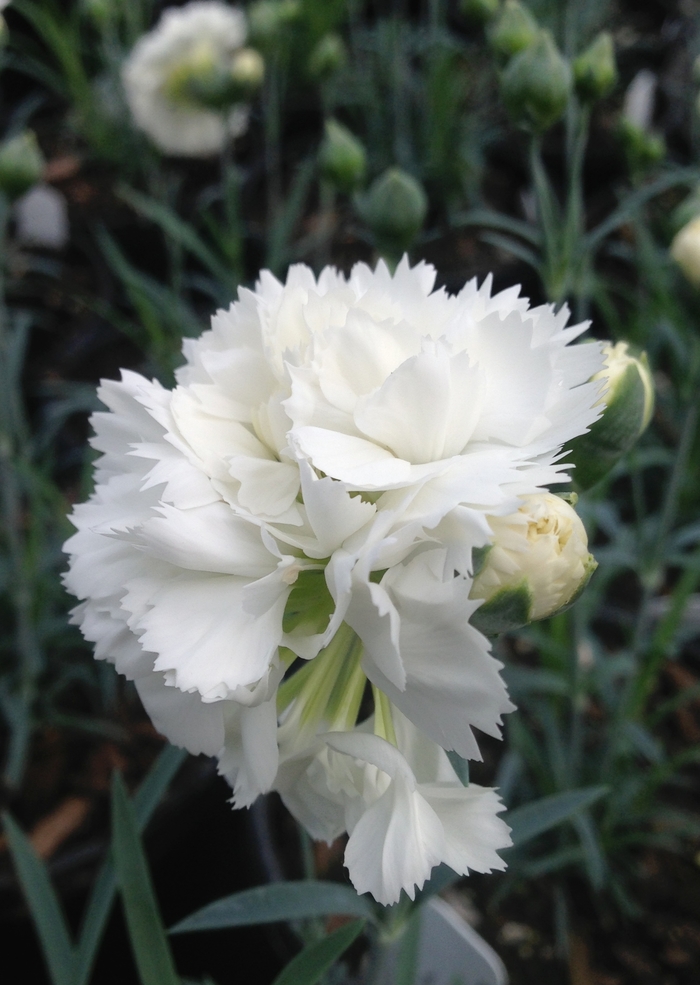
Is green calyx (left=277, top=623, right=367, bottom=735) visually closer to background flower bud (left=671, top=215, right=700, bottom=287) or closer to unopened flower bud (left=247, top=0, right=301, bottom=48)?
background flower bud (left=671, top=215, right=700, bottom=287)

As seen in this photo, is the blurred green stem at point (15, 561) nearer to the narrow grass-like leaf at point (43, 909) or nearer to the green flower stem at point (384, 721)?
the narrow grass-like leaf at point (43, 909)

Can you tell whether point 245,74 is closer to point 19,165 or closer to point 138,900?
point 19,165

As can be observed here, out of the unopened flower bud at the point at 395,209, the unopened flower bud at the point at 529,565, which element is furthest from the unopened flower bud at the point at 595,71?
the unopened flower bud at the point at 529,565

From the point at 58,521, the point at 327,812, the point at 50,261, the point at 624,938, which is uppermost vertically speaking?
the point at 50,261

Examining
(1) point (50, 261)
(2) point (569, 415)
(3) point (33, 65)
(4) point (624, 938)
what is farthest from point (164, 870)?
(3) point (33, 65)

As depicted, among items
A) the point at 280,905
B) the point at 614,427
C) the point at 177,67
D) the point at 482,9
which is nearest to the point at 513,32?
the point at 482,9

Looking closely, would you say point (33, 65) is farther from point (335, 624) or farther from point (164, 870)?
point (335, 624)

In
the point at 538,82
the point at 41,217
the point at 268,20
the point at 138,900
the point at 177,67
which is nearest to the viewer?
the point at 138,900
